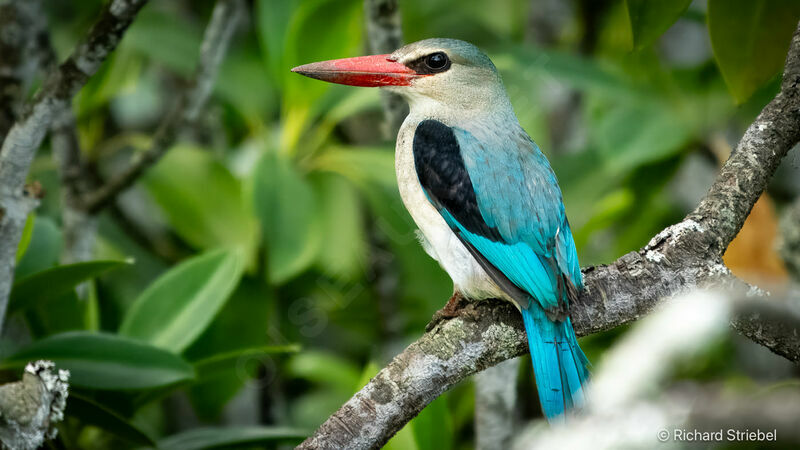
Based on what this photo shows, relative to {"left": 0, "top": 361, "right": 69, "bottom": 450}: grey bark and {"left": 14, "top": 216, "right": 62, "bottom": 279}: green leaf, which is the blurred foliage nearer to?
{"left": 14, "top": 216, "right": 62, "bottom": 279}: green leaf

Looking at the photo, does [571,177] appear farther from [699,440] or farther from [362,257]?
[699,440]

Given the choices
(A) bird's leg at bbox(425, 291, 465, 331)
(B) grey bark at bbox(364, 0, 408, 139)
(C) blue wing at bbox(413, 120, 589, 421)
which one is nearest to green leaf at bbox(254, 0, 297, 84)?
(B) grey bark at bbox(364, 0, 408, 139)

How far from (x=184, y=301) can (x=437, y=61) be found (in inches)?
40.4

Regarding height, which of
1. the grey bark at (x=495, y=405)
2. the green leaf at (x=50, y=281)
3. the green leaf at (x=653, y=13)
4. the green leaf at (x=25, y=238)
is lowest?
the grey bark at (x=495, y=405)

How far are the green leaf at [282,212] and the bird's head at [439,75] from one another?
26.1 inches

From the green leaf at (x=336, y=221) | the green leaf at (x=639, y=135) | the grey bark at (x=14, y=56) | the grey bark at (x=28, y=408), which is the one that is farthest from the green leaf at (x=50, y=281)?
the green leaf at (x=639, y=135)

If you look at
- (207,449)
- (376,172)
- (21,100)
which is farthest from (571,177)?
(21,100)

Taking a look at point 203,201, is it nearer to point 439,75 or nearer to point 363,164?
point 363,164

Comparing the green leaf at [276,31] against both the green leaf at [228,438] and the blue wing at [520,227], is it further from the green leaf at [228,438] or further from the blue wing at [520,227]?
the green leaf at [228,438]

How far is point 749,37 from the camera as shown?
6.83 ft

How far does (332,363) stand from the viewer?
3.15m

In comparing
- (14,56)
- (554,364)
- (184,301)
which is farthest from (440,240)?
(14,56)

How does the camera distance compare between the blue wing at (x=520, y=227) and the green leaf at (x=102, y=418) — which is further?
the green leaf at (x=102, y=418)

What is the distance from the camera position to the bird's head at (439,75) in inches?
93.5
